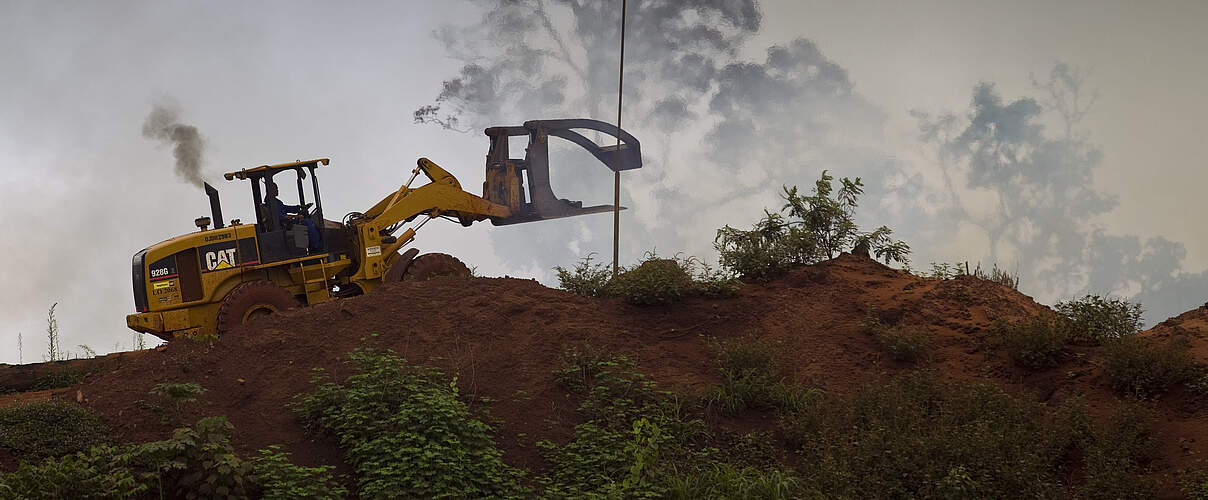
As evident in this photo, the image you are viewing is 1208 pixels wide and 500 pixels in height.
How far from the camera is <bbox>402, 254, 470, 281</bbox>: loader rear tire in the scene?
56.1 feet

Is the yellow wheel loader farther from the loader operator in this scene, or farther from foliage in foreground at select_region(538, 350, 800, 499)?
foliage in foreground at select_region(538, 350, 800, 499)

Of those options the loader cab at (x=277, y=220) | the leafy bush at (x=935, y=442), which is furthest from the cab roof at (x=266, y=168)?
the leafy bush at (x=935, y=442)

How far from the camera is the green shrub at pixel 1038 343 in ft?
39.8

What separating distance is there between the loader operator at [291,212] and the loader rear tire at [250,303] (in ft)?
3.95

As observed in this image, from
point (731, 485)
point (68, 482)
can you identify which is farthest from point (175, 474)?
point (731, 485)

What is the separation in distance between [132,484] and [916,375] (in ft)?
28.3

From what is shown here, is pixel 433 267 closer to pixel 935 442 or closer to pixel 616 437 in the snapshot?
pixel 616 437

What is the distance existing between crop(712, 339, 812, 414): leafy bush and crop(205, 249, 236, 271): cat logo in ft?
28.2

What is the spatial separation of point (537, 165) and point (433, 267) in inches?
118

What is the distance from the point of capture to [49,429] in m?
9.56

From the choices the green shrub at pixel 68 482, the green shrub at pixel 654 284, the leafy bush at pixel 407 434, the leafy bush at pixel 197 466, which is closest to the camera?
the green shrub at pixel 68 482

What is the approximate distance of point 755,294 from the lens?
14766 millimetres

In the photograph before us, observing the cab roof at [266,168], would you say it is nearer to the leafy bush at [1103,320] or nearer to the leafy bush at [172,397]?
the leafy bush at [172,397]

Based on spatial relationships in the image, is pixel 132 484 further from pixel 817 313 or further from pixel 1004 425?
pixel 817 313
